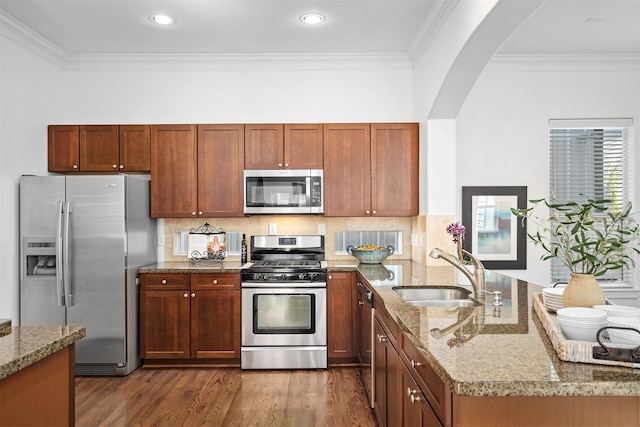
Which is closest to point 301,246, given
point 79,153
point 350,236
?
point 350,236

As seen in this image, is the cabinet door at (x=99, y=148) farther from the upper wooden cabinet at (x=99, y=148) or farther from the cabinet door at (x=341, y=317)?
the cabinet door at (x=341, y=317)

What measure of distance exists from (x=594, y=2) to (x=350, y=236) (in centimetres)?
275

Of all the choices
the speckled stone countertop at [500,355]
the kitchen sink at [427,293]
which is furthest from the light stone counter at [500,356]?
the kitchen sink at [427,293]

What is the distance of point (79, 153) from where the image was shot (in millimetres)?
4223

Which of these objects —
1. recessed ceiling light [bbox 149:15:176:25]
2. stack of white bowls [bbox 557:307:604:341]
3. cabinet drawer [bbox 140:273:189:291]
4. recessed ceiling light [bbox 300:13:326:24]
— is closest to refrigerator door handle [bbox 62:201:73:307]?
cabinet drawer [bbox 140:273:189:291]

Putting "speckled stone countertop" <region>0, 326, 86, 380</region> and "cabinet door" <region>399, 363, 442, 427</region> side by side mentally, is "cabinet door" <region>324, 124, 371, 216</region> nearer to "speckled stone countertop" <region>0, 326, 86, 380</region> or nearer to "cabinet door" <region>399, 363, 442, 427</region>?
"cabinet door" <region>399, 363, 442, 427</region>

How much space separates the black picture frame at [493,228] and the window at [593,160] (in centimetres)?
47

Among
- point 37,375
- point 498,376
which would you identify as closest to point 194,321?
point 37,375

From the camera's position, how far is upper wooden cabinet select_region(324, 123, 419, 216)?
421cm

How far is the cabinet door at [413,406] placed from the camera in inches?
58.6

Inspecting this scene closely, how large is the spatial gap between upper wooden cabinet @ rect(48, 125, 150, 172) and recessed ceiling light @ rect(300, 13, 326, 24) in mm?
1793

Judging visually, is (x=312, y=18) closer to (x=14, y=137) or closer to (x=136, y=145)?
(x=136, y=145)

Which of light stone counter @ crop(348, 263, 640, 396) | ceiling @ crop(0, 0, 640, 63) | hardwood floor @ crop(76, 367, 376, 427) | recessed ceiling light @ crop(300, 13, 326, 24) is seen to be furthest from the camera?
recessed ceiling light @ crop(300, 13, 326, 24)

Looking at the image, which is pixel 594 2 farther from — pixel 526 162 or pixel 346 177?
pixel 346 177
